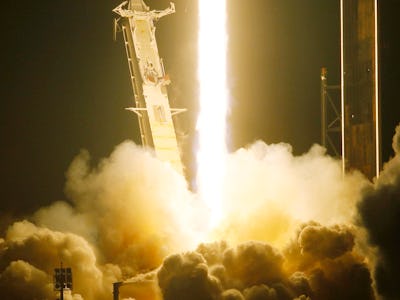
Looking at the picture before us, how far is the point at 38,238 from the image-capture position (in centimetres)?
2481

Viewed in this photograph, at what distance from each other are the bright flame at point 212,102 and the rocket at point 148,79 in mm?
591

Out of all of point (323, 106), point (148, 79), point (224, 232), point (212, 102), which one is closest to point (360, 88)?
point (323, 106)

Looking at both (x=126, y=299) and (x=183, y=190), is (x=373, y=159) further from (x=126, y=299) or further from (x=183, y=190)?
(x=126, y=299)

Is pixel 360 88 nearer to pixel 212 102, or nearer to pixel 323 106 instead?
pixel 323 106

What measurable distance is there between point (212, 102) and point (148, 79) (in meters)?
1.58

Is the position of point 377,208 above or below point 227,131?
below

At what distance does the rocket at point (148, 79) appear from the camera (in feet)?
84.0

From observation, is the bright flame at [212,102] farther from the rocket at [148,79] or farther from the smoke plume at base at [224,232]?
the rocket at [148,79]

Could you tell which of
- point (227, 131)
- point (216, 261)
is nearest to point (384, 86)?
point (227, 131)

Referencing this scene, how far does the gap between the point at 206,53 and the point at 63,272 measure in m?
6.00

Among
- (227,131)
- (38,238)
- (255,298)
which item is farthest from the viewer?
(227,131)

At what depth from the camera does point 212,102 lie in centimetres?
2634

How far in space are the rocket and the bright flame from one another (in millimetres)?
591

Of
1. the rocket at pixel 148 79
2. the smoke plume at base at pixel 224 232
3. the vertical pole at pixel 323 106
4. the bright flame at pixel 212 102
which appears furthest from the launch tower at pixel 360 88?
the rocket at pixel 148 79
